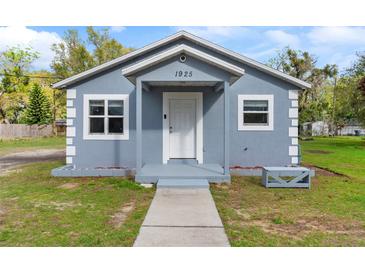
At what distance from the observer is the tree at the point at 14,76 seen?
34.3 metres

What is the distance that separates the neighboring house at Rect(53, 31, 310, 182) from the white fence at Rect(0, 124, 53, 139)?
23.4 meters

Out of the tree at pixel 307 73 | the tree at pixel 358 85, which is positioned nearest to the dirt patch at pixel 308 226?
the tree at pixel 358 85

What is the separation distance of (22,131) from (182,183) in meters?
29.1

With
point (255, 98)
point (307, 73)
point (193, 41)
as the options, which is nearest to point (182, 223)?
point (255, 98)

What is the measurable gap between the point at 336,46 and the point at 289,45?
869cm

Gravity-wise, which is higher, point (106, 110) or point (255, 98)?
point (255, 98)

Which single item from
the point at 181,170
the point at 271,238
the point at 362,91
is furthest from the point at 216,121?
the point at 362,91

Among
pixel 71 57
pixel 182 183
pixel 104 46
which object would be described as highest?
pixel 104 46

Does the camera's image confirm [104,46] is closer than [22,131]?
No

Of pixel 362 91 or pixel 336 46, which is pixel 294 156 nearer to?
pixel 362 91

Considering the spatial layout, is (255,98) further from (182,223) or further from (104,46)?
(104,46)

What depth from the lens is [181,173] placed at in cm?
798

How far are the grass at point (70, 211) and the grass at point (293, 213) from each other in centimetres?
164

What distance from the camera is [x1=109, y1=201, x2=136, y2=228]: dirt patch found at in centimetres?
473
